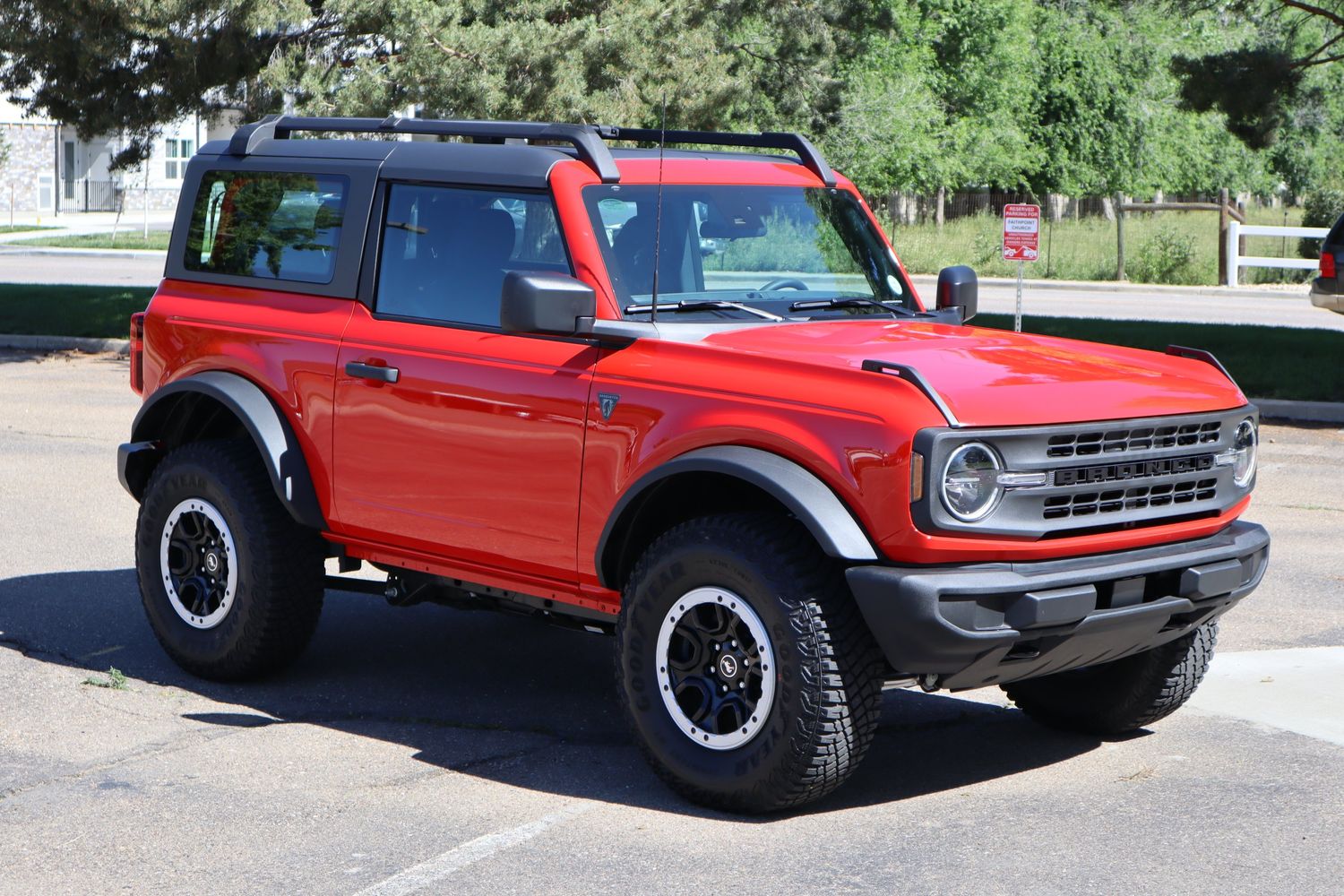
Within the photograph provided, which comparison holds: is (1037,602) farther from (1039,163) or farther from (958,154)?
(1039,163)

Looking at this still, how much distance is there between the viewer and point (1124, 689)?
19.9ft

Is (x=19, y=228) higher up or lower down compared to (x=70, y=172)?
lower down

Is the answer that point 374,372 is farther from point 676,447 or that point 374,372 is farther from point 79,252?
point 79,252

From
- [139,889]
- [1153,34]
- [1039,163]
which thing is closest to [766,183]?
[139,889]

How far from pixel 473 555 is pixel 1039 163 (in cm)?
5132

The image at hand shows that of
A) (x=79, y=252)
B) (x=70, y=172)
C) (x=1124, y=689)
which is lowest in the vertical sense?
(x=1124, y=689)

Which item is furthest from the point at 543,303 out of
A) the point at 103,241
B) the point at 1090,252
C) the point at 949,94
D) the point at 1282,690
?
the point at 949,94

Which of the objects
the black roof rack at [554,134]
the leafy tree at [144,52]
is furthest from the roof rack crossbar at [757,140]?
the leafy tree at [144,52]

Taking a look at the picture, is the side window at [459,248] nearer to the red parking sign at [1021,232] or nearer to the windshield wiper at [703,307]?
the windshield wiper at [703,307]

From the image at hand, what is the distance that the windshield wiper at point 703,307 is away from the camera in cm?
574

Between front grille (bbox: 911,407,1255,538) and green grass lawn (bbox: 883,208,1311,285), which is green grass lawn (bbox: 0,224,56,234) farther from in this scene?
front grille (bbox: 911,407,1255,538)

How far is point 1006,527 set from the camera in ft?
16.2

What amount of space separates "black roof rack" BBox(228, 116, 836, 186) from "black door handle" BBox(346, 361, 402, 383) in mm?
959

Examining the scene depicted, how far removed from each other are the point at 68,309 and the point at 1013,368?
19.4m
